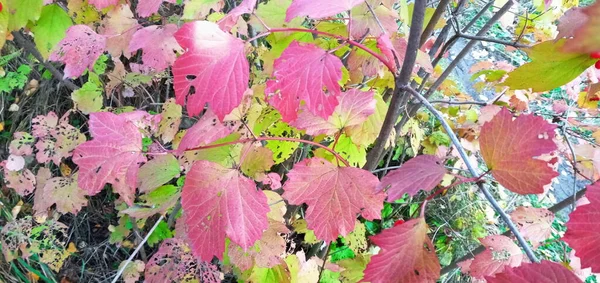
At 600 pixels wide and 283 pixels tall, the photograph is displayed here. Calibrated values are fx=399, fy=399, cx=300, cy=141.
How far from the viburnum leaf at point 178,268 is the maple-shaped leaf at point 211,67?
629 millimetres

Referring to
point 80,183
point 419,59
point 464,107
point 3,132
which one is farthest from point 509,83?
point 3,132

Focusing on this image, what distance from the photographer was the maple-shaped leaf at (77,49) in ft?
3.15

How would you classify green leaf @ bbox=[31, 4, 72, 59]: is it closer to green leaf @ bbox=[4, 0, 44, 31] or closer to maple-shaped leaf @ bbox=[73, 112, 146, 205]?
green leaf @ bbox=[4, 0, 44, 31]

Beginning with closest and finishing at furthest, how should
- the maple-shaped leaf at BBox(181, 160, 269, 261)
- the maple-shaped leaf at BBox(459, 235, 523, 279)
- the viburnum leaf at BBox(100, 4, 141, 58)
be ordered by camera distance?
1. the maple-shaped leaf at BBox(181, 160, 269, 261)
2. the maple-shaped leaf at BBox(459, 235, 523, 279)
3. the viburnum leaf at BBox(100, 4, 141, 58)

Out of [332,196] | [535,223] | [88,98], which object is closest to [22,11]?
[88,98]

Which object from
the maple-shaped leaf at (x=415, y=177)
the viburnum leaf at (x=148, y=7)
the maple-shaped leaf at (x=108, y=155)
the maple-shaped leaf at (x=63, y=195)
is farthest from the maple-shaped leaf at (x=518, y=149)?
the maple-shaped leaf at (x=63, y=195)

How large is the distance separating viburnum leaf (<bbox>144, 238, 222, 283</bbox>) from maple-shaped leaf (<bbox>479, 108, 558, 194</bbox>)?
0.78 meters

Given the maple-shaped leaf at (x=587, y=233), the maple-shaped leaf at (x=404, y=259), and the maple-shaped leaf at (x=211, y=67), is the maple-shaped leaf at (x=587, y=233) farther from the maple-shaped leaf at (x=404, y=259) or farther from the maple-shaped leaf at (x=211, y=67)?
the maple-shaped leaf at (x=211, y=67)

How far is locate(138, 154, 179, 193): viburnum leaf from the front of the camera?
3.18 feet

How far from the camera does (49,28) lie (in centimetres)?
112

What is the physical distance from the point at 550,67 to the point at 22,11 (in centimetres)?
112

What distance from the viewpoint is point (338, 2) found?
1.92ft

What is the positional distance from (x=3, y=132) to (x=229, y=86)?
7.44 ft

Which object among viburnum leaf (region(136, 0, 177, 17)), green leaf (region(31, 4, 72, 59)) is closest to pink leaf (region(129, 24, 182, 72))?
viburnum leaf (region(136, 0, 177, 17))
